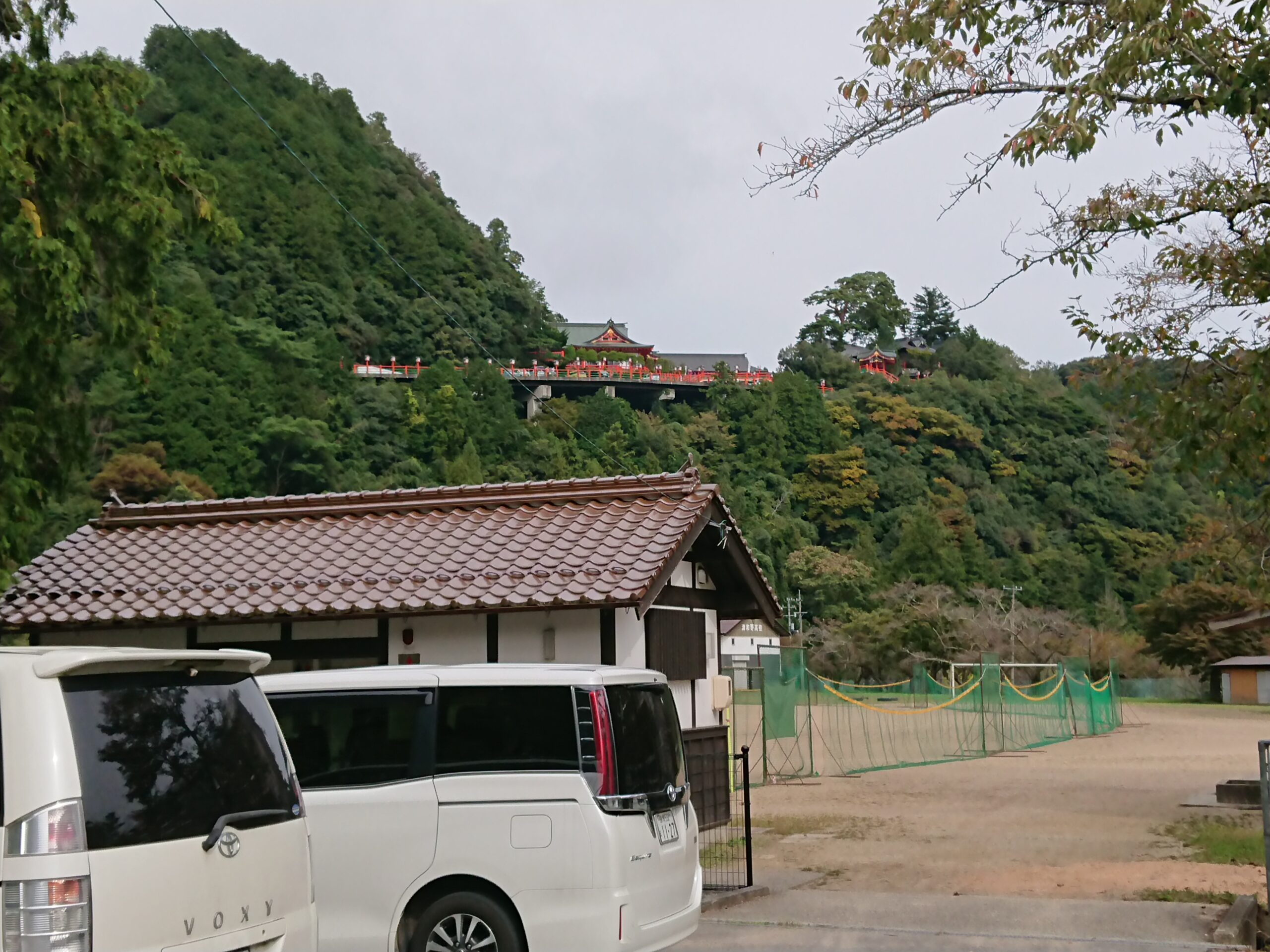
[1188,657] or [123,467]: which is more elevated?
[123,467]

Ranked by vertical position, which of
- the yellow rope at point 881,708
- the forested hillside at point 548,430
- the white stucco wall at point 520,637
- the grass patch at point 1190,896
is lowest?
the grass patch at point 1190,896

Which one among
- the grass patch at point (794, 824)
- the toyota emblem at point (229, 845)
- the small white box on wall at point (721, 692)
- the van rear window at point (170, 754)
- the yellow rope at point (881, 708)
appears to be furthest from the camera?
the yellow rope at point (881, 708)

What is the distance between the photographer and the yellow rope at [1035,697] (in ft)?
100

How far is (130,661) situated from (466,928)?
3113mm

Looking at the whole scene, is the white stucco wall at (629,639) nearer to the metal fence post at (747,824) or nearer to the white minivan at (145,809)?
the metal fence post at (747,824)

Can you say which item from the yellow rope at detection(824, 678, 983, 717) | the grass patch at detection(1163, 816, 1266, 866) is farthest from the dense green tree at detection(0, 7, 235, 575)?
the yellow rope at detection(824, 678, 983, 717)

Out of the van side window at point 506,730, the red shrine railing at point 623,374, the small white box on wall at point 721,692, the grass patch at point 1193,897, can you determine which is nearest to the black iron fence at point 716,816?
the small white box on wall at point 721,692

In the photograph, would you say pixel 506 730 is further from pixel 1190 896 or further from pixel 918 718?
pixel 918 718

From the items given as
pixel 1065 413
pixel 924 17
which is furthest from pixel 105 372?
pixel 1065 413

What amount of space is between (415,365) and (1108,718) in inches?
3102

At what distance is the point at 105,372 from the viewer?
242 feet

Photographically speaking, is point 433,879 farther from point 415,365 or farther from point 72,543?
point 415,365

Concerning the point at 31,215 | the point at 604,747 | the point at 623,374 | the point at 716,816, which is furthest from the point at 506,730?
the point at 623,374

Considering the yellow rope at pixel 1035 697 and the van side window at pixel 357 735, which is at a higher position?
the van side window at pixel 357 735
